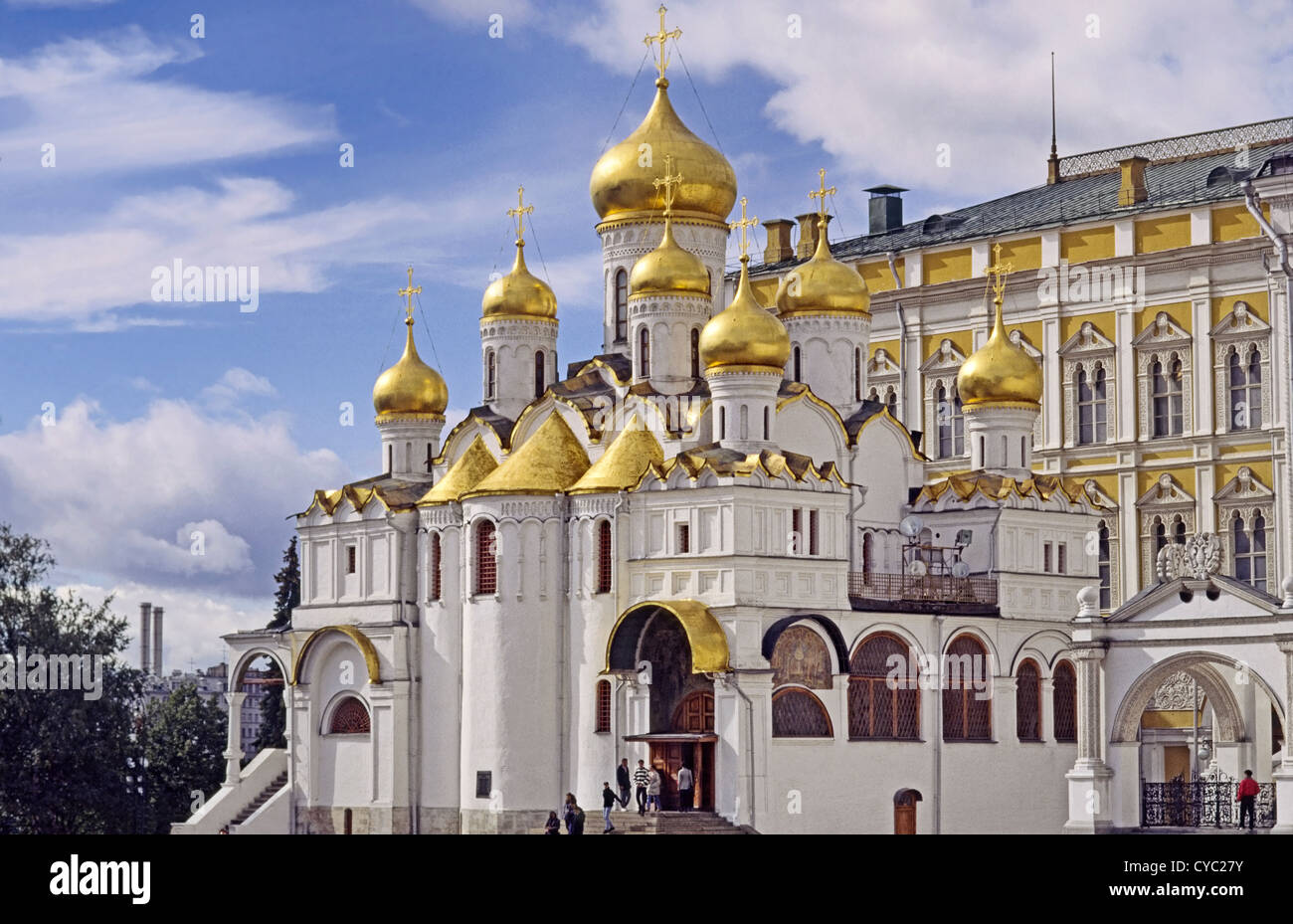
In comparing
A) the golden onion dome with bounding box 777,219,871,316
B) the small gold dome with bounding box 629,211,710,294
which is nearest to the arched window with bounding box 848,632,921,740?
the golden onion dome with bounding box 777,219,871,316

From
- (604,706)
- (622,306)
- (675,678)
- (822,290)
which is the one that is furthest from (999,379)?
(604,706)

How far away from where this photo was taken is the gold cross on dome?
5212 centimetres

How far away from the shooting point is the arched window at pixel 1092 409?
2108 inches

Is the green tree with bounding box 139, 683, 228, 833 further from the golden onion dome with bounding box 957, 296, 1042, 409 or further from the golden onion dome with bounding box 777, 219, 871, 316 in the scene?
the golden onion dome with bounding box 957, 296, 1042, 409

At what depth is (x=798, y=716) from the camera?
142 feet

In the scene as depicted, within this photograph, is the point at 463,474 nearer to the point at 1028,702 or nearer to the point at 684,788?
the point at 684,788

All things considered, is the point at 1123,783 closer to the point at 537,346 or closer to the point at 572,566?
the point at 572,566

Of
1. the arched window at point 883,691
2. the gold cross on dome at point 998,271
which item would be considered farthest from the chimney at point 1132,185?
the arched window at point 883,691

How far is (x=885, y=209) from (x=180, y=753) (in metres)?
21.7

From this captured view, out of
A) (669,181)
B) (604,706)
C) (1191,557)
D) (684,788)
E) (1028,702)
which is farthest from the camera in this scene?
(1191,557)

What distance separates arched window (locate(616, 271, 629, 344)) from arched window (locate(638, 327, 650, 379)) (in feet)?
7.81

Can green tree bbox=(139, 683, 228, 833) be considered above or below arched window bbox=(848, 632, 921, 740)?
below

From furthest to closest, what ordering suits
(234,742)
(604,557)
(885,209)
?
(885,209)
(234,742)
(604,557)
